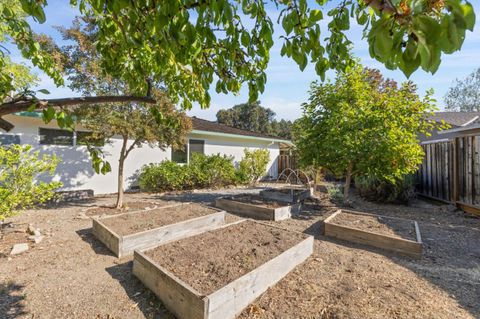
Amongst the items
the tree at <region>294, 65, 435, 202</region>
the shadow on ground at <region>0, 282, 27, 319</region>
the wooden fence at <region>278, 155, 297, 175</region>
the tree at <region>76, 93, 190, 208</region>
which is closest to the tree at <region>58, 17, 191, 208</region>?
the tree at <region>76, 93, 190, 208</region>

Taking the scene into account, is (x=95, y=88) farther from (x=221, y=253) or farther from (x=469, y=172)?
(x=469, y=172)

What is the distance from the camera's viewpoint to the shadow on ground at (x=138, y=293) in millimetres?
2582

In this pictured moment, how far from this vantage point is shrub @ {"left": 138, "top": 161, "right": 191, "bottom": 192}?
9.52 metres

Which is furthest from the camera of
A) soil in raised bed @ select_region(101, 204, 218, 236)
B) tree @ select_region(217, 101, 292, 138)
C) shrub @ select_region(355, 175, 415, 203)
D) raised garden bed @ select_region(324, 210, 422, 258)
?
tree @ select_region(217, 101, 292, 138)

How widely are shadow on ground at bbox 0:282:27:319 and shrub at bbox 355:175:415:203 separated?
819 centimetres

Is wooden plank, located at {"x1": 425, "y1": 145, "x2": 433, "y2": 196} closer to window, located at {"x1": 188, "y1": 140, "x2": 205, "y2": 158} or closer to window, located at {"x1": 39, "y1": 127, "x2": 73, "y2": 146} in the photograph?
window, located at {"x1": 188, "y1": 140, "x2": 205, "y2": 158}

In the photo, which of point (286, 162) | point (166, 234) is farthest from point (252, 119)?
point (166, 234)

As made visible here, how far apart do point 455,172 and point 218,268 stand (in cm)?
767

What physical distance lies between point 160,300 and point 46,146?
25.7ft

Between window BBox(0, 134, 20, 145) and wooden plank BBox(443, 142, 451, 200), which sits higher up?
window BBox(0, 134, 20, 145)

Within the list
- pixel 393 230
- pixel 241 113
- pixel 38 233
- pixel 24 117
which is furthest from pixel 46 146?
pixel 241 113

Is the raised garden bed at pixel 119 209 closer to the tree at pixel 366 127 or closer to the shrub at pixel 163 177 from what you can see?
the shrub at pixel 163 177

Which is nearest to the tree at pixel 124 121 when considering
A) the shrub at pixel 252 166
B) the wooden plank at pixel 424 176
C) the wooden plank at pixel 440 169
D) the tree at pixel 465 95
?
the shrub at pixel 252 166

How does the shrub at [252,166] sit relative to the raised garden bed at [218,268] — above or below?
above
